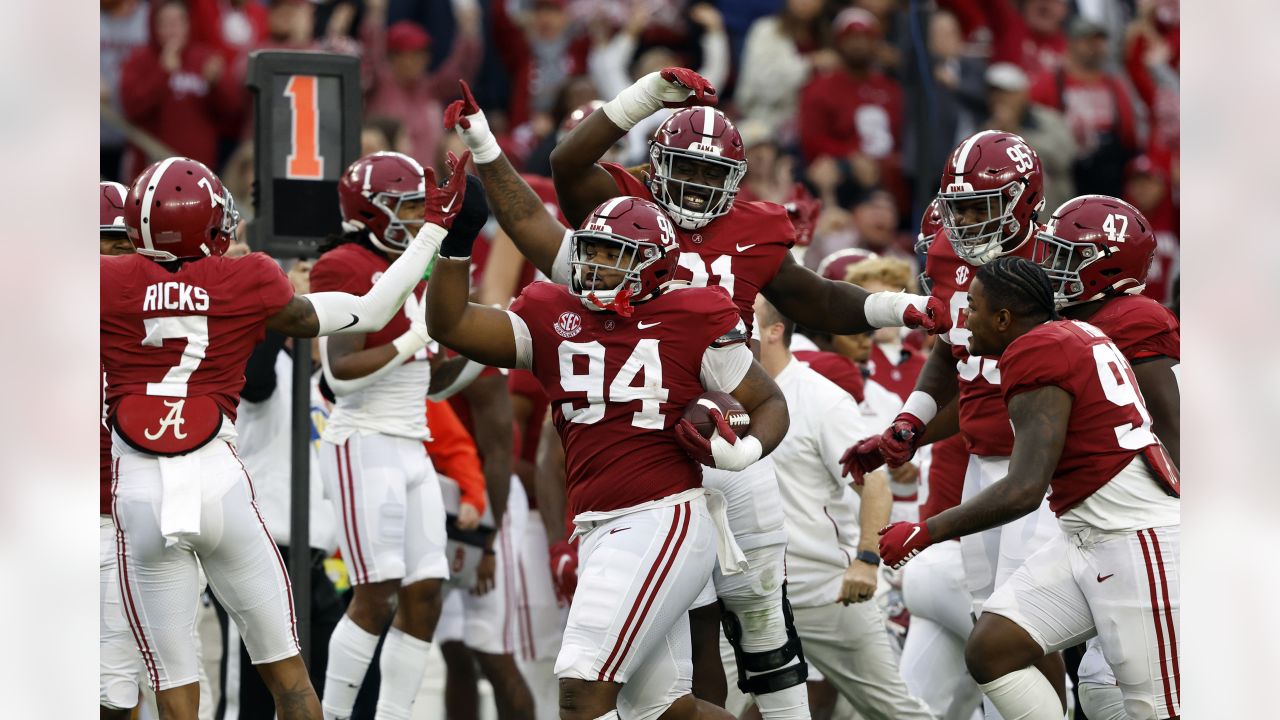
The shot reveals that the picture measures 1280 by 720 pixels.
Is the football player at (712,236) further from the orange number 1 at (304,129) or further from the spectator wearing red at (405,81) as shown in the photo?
the spectator wearing red at (405,81)

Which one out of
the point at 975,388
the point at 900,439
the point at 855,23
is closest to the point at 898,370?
the point at 975,388

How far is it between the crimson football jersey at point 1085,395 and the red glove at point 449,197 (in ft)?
5.62

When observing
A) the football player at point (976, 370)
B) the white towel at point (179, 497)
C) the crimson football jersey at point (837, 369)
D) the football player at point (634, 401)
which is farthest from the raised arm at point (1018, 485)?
the white towel at point (179, 497)

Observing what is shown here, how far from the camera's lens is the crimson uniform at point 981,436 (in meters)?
5.81

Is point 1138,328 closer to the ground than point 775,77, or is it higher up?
closer to the ground

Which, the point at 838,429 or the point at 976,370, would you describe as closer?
the point at 976,370

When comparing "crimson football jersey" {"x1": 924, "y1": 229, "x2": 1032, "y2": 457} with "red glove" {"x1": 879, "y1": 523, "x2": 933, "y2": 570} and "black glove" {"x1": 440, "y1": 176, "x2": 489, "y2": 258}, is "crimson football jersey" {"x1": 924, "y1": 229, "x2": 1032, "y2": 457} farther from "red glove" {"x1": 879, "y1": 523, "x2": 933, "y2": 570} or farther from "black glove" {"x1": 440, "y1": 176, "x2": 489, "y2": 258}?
"black glove" {"x1": 440, "y1": 176, "x2": 489, "y2": 258}

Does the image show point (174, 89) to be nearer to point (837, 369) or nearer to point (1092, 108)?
point (837, 369)

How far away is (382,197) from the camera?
21.8ft

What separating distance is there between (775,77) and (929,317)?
7778 mm

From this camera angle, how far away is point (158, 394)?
200 inches
